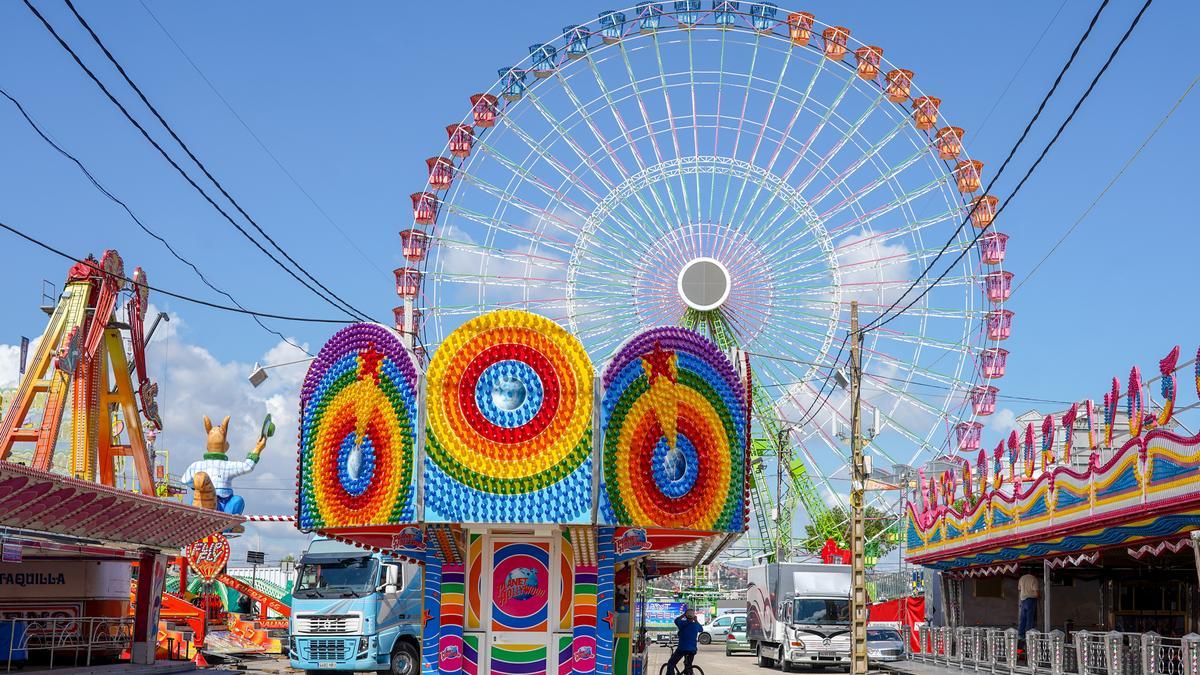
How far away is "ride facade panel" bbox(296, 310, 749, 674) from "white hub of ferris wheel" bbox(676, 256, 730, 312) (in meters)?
18.0

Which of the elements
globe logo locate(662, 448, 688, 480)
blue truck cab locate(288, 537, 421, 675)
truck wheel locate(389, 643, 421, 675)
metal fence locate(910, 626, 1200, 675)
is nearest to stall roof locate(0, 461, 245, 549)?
blue truck cab locate(288, 537, 421, 675)

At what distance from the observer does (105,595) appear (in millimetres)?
25703

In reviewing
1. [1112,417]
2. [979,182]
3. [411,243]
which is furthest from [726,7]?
[1112,417]

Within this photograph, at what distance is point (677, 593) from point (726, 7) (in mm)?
24862

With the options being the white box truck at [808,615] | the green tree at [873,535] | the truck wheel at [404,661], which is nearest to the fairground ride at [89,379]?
the truck wheel at [404,661]

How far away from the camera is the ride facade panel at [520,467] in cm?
1585

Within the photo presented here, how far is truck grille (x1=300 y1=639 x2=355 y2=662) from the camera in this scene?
23188 millimetres

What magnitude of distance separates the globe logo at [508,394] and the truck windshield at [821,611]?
1786 centimetres

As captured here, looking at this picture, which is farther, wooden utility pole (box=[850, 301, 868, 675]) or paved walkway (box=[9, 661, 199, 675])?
wooden utility pole (box=[850, 301, 868, 675])

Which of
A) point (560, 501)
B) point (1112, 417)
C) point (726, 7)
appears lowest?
point (560, 501)

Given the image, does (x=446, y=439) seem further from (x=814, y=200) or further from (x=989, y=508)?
(x=814, y=200)

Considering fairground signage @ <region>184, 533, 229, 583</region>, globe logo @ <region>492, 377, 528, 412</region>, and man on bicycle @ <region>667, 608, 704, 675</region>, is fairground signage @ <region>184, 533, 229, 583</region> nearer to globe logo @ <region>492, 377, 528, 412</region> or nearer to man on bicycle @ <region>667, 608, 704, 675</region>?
man on bicycle @ <region>667, 608, 704, 675</region>

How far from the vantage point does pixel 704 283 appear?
3594 cm

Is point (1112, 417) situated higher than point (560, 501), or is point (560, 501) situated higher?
point (1112, 417)
